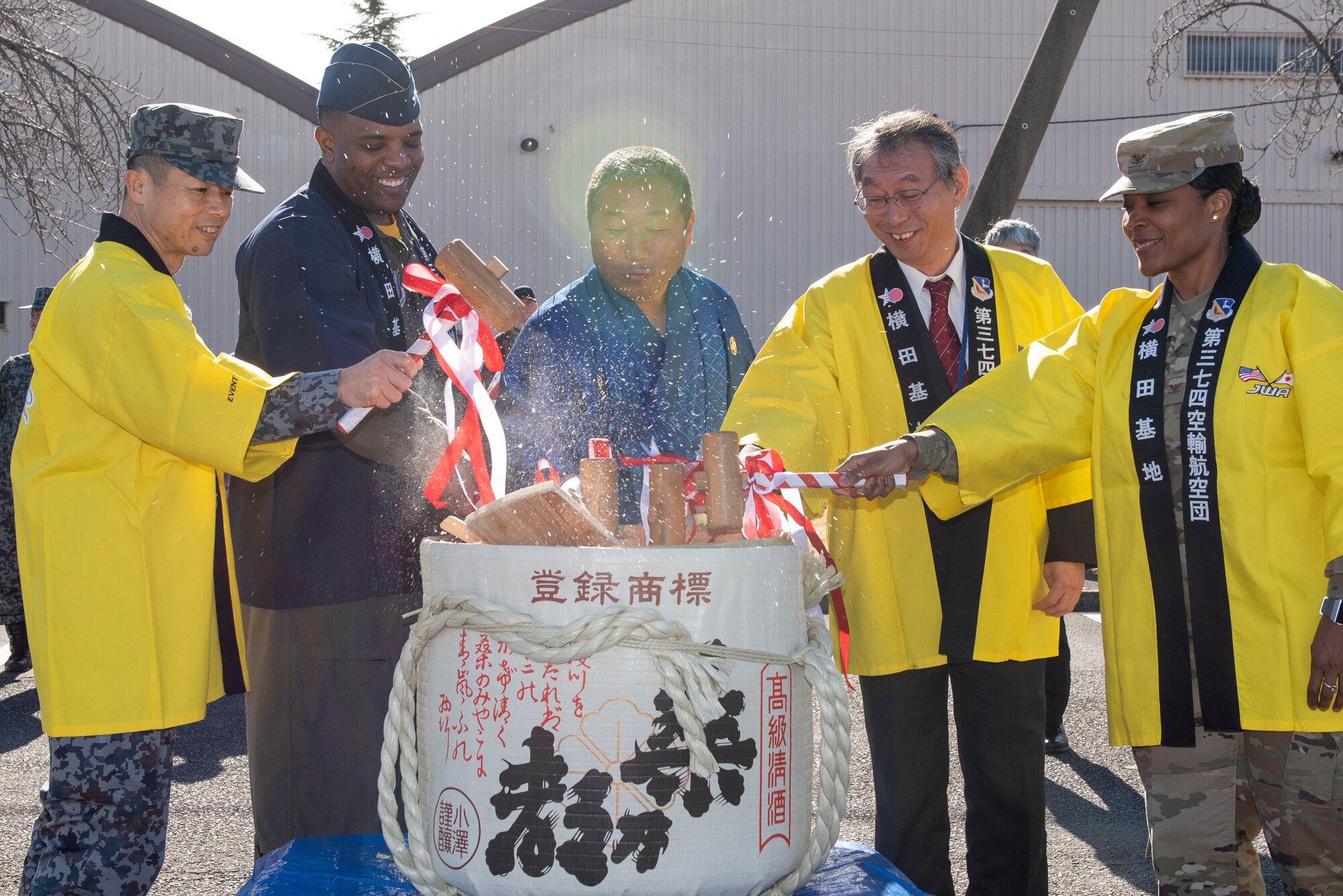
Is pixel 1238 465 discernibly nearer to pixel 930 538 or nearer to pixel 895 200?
pixel 930 538

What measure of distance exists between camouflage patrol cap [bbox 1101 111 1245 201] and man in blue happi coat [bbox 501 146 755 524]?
1.01 m

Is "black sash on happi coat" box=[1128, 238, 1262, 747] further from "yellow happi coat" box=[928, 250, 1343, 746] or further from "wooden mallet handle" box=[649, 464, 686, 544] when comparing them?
"wooden mallet handle" box=[649, 464, 686, 544]

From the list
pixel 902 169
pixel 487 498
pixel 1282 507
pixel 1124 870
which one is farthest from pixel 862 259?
pixel 1124 870

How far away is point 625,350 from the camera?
2.73 metres

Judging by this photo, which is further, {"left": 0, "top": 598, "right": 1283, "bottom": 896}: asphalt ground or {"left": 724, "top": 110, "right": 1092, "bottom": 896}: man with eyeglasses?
{"left": 0, "top": 598, "right": 1283, "bottom": 896}: asphalt ground

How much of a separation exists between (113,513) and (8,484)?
17.0 ft

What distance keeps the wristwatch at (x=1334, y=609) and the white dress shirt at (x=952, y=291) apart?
3.40 ft

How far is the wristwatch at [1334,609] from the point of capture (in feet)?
7.48

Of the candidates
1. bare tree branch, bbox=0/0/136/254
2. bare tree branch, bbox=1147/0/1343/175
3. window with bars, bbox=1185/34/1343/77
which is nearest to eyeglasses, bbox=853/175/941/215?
bare tree branch, bbox=1147/0/1343/175

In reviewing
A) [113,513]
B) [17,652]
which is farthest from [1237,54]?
[113,513]

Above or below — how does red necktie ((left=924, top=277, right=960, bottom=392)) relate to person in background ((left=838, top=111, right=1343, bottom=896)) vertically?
above

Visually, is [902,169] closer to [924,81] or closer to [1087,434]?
[1087,434]

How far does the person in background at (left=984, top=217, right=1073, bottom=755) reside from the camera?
4863 mm

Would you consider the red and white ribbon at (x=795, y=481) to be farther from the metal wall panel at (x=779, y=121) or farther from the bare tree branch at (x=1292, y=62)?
the metal wall panel at (x=779, y=121)
